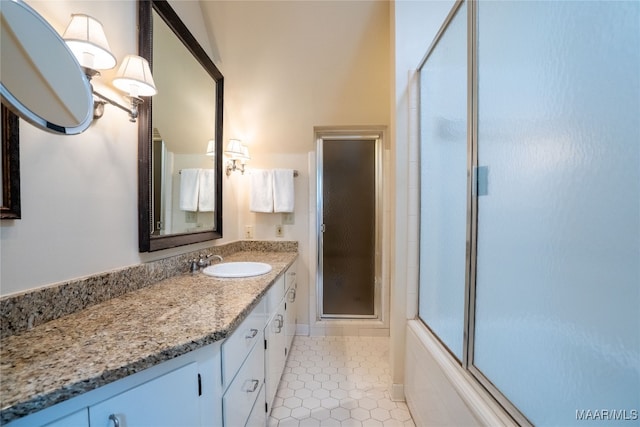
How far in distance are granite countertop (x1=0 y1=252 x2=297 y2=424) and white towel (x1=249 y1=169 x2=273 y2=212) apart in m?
1.26

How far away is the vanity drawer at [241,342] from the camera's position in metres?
0.79

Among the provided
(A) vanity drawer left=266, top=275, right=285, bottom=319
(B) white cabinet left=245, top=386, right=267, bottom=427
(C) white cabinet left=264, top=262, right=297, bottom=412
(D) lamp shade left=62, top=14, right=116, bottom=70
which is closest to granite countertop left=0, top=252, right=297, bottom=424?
(A) vanity drawer left=266, top=275, right=285, bottom=319

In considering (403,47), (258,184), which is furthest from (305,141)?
(403,47)

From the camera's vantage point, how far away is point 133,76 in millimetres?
948

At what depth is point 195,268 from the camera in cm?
147

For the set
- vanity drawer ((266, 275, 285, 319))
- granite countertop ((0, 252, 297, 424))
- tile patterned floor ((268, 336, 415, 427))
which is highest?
granite countertop ((0, 252, 297, 424))

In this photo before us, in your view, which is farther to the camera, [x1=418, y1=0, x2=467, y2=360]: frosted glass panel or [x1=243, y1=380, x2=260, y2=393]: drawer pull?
[x1=418, y1=0, x2=467, y2=360]: frosted glass panel

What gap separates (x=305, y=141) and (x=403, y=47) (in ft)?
3.46

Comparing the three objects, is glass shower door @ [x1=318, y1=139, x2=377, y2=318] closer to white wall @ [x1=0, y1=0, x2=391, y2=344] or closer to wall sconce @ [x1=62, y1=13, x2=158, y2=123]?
white wall @ [x1=0, y1=0, x2=391, y2=344]

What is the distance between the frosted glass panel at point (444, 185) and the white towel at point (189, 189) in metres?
1.39

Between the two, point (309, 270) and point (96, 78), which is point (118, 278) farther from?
point (309, 270)

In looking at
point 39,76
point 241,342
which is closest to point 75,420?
point 241,342

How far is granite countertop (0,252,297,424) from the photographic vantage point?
1.54 feet

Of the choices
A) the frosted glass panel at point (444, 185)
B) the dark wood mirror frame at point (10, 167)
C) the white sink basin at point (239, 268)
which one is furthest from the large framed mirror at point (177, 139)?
the frosted glass panel at point (444, 185)
